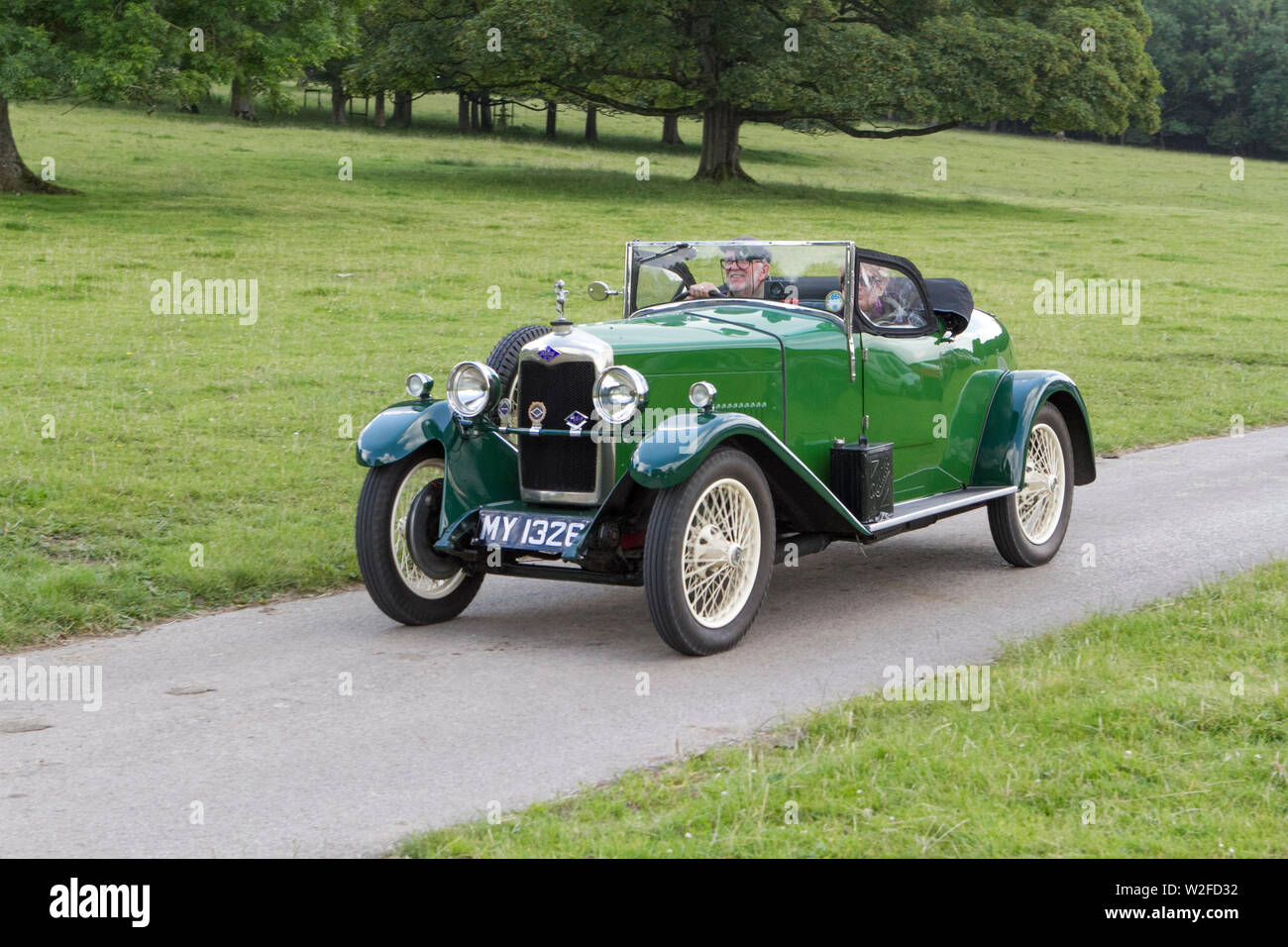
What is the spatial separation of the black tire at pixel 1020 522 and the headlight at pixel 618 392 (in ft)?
8.94

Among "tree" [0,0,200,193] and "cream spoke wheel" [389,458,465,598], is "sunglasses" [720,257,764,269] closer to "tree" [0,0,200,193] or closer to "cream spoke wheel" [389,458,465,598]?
"cream spoke wheel" [389,458,465,598]

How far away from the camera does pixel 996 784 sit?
4582 mm

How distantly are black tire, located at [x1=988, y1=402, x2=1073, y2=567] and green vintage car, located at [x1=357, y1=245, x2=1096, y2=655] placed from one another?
0.02 metres

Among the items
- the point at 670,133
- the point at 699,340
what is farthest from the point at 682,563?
the point at 670,133

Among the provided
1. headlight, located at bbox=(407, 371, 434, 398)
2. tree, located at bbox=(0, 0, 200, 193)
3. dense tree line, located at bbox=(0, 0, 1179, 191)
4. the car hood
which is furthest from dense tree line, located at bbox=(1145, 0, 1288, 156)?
headlight, located at bbox=(407, 371, 434, 398)

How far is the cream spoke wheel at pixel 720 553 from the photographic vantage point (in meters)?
6.53

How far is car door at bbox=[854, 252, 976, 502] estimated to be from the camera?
7883 mm

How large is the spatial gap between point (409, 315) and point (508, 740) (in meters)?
13.5

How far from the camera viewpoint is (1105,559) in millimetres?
8578

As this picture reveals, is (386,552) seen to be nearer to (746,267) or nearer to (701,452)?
(701,452)

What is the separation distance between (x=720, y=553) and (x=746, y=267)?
214 centimetres

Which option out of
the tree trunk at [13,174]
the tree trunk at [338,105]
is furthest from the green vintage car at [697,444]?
the tree trunk at [338,105]

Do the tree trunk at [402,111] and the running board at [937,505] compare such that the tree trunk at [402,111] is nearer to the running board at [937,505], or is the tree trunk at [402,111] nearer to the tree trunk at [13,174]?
the tree trunk at [13,174]

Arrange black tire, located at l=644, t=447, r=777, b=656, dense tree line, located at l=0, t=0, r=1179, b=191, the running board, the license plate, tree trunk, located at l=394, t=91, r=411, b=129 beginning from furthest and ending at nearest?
1. tree trunk, located at l=394, t=91, r=411, b=129
2. dense tree line, located at l=0, t=0, r=1179, b=191
3. the running board
4. the license plate
5. black tire, located at l=644, t=447, r=777, b=656
